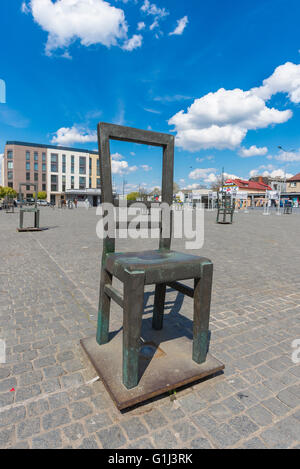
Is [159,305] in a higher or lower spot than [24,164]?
lower

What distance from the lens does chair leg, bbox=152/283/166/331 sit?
2.62 meters

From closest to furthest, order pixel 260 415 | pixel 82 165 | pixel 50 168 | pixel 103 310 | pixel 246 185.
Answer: pixel 260 415
pixel 103 310
pixel 246 185
pixel 50 168
pixel 82 165

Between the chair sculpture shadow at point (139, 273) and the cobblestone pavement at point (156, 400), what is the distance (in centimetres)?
30

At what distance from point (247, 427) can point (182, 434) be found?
43 centimetres

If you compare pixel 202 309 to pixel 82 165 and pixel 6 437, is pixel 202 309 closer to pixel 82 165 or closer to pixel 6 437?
pixel 6 437

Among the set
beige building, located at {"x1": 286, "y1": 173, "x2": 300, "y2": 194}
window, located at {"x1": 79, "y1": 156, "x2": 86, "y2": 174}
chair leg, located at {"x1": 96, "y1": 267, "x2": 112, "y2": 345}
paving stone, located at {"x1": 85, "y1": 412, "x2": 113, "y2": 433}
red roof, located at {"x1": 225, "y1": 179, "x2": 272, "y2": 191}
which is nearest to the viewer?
paving stone, located at {"x1": 85, "y1": 412, "x2": 113, "y2": 433}

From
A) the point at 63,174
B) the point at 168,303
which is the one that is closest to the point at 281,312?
the point at 168,303

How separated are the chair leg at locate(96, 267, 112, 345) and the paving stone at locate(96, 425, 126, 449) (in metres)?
0.84

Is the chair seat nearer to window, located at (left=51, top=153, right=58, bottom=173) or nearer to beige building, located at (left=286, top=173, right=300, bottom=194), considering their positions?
beige building, located at (left=286, top=173, right=300, bottom=194)

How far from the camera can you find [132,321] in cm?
175

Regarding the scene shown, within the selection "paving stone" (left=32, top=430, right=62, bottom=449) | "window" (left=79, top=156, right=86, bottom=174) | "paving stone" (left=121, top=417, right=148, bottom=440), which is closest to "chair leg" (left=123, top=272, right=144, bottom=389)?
"paving stone" (left=121, top=417, right=148, bottom=440)

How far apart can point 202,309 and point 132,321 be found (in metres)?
0.61

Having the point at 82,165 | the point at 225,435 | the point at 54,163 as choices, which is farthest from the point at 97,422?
the point at 82,165

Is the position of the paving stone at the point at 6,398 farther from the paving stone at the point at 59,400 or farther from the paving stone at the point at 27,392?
the paving stone at the point at 59,400
